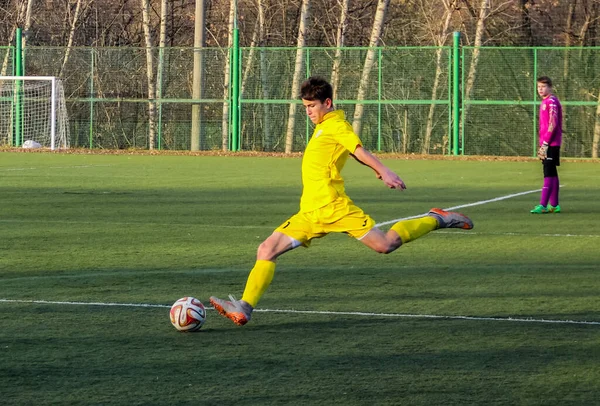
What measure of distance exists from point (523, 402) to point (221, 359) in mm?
1760

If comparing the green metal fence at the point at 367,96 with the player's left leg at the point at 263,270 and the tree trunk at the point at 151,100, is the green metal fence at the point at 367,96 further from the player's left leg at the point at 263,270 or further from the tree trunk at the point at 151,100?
the player's left leg at the point at 263,270

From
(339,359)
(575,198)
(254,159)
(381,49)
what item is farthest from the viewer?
(381,49)

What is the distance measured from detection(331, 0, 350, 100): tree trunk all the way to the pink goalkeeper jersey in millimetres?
15603

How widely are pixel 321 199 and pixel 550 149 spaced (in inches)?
342

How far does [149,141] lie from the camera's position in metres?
33.5

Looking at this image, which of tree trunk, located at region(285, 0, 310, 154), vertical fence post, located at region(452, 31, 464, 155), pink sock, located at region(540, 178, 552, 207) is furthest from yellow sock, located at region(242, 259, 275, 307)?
tree trunk, located at region(285, 0, 310, 154)

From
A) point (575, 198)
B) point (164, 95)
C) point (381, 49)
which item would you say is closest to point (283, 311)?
point (575, 198)

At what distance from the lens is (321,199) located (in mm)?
8055

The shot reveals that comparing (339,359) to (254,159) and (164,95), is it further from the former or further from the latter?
(164,95)

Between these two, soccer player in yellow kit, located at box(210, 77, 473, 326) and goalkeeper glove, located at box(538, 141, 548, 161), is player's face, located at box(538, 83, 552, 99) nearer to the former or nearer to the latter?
goalkeeper glove, located at box(538, 141, 548, 161)

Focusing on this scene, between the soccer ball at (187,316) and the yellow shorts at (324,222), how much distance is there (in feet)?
2.56

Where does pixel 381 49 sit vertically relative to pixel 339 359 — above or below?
above

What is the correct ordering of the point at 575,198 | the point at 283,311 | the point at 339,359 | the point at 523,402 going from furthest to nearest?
the point at 575,198, the point at 283,311, the point at 339,359, the point at 523,402

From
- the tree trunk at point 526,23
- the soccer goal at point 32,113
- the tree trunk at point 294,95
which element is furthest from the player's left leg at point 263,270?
the tree trunk at point 526,23
